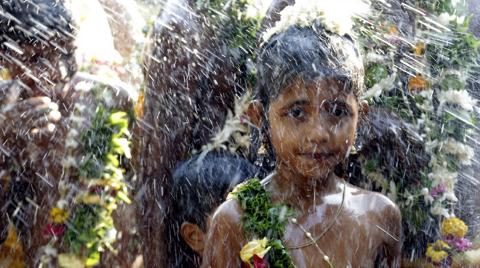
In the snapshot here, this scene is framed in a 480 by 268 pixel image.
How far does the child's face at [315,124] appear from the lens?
2533mm

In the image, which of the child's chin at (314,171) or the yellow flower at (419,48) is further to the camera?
the yellow flower at (419,48)

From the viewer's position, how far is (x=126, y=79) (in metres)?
5.45

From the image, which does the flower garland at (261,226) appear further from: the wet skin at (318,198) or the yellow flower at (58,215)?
the yellow flower at (58,215)

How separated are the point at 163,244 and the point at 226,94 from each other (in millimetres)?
750

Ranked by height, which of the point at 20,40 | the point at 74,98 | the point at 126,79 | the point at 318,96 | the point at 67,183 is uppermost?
the point at 318,96

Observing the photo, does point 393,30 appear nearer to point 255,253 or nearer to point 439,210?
point 439,210

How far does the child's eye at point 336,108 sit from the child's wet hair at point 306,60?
0.07 metres

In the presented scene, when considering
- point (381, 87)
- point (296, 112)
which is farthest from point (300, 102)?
point (381, 87)

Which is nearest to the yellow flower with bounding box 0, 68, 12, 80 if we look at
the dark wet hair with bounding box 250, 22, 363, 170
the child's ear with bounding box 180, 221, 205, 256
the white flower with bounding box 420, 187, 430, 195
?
the child's ear with bounding box 180, 221, 205, 256

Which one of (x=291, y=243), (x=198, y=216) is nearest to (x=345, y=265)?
(x=291, y=243)

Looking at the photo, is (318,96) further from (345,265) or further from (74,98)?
(74,98)

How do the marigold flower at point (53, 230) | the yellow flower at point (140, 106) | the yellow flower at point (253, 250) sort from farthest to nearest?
the yellow flower at point (140, 106) → the marigold flower at point (53, 230) → the yellow flower at point (253, 250)

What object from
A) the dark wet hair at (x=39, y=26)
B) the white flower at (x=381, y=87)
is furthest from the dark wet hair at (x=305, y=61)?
the dark wet hair at (x=39, y=26)

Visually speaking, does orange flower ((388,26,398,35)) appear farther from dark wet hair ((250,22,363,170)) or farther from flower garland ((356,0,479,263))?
dark wet hair ((250,22,363,170))
